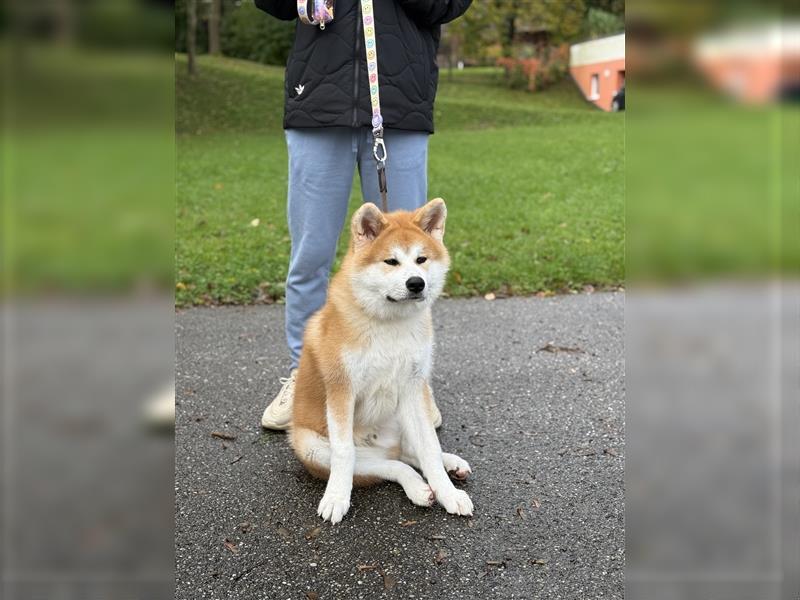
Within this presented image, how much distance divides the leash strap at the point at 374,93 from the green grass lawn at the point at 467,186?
141 centimetres

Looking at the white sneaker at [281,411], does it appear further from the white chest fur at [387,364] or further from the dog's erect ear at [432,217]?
the dog's erect ear at [432,217]

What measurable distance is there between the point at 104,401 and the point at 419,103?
283cm

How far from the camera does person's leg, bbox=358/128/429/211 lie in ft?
11.6

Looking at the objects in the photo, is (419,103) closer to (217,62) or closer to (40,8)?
(40,8)

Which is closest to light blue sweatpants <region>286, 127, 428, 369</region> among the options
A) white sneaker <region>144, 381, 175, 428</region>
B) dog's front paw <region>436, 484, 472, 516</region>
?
dog's front paw <region>436, 484, 472, 516</region>

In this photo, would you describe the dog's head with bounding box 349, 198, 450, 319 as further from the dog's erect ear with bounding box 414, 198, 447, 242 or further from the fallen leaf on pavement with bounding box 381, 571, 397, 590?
the fallen leaf on pavement with bounding box 381, 571, 397, 590

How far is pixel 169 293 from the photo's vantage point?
1.03 m

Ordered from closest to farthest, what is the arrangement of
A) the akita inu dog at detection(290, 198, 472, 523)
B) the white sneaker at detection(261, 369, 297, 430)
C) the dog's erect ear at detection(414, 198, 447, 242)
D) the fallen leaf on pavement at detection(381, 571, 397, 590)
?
1. the fallen leaf on pavement at detection(381, 571, 397, 590)
2. the akita inu dog at detection(290, 198, 472, 523)
3. the dog's erect ear at detection(414, 198, 447, 242)
4. the white sneaker at detection(261, 369, 297, 430)

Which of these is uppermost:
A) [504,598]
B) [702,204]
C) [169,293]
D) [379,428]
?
[702,204]

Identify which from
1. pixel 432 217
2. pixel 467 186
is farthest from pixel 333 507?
pixel 467 186

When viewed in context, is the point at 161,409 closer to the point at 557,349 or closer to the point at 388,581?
the point at 388,581

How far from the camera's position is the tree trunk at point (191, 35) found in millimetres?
15317

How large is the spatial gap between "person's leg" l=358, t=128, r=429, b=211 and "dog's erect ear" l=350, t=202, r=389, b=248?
543mm

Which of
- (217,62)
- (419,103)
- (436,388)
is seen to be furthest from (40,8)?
(217,62)
